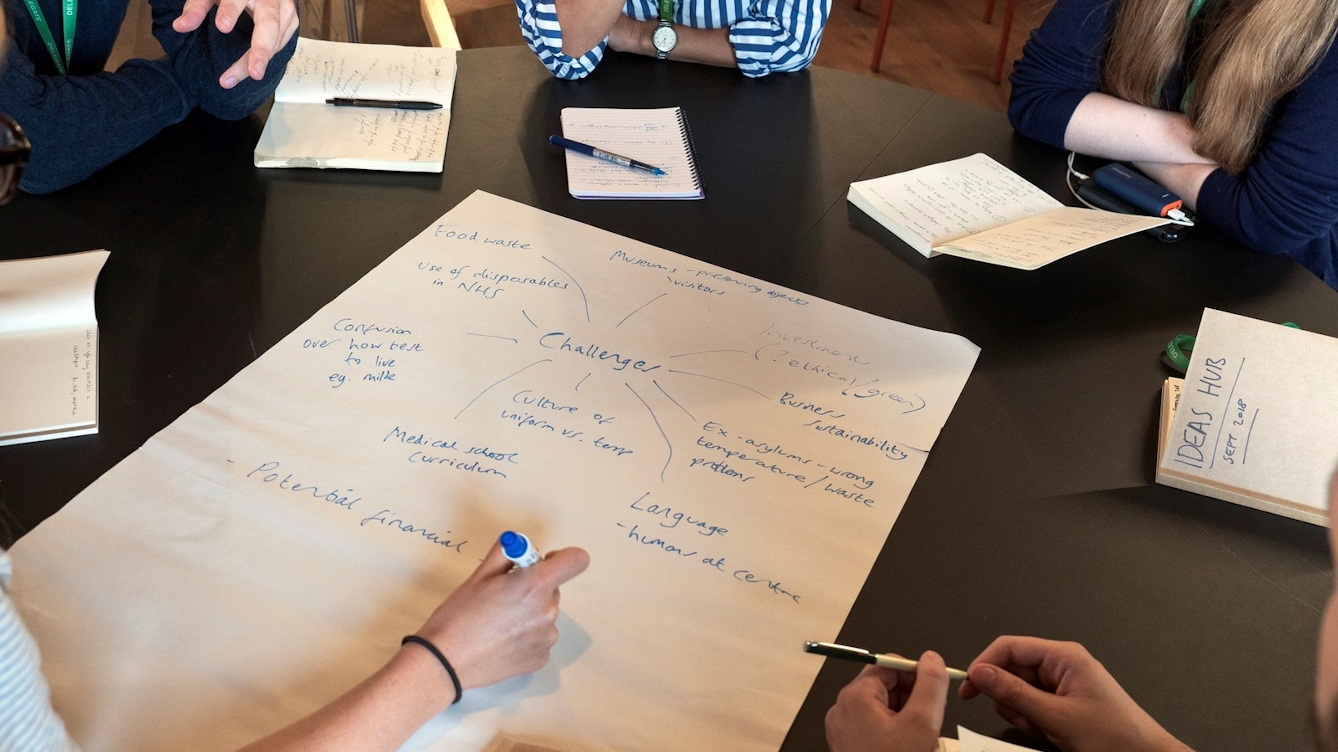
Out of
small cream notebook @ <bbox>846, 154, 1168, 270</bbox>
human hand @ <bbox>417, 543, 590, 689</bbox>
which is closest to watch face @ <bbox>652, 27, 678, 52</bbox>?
small cream notebook @ <bbox>846, 154, 1168, 270</bbox>

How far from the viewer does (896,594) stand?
0.79m

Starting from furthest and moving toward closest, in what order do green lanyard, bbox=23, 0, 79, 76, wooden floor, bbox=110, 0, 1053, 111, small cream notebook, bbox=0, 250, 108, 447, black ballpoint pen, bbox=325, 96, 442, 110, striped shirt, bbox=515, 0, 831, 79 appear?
wooden floor, bbox=110, 0, 1053, 111, striped shirt, bbox=515, 0, 831, 79, black ballpoint pen, bbox=325, 96, 442, 110, green lanyard, bbox=23, 0, 79, 76, small cream notebook, bbox=0, 250, 108, 447

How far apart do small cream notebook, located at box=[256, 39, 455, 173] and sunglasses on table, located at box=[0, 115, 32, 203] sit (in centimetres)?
52

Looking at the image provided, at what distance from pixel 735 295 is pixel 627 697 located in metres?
0.52

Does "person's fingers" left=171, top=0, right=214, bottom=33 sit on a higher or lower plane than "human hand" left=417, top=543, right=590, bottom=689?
higher

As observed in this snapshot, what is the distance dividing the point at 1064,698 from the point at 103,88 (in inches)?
48.7

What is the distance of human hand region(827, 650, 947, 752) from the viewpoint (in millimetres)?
666

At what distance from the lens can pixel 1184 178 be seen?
1293 millimetres

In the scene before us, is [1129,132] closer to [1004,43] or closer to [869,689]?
[869,689]

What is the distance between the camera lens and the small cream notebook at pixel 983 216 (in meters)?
1.14

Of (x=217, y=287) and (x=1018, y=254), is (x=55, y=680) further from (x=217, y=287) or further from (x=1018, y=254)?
(x=1018, y=254)

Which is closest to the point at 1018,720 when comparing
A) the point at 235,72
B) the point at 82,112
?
the point at 235,72

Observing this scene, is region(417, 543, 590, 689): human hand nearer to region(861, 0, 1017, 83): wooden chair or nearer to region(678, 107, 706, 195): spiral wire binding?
region(678, 107, 706, 195): spiral wire binding

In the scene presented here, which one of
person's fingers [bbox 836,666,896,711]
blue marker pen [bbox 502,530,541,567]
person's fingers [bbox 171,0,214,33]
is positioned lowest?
person's fingers [bbox 836,666,896,711]
